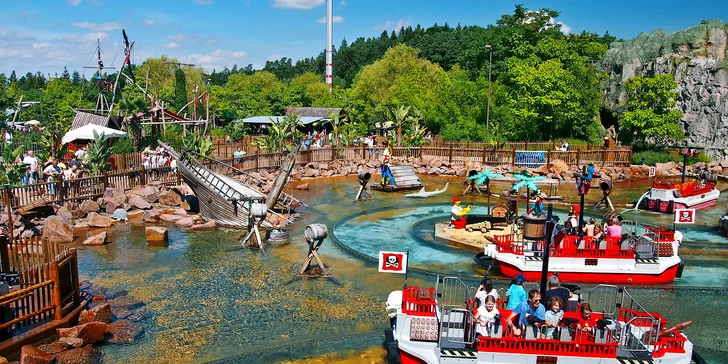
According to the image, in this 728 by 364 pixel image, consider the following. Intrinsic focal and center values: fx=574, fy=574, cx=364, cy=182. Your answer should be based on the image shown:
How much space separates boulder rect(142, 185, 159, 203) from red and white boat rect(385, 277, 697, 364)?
17.9 m

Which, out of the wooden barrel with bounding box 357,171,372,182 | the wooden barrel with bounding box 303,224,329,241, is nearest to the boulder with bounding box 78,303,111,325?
the wooden barrel with bounding box 303,224,329,241

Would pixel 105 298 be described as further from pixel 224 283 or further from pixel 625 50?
pixel 625 50

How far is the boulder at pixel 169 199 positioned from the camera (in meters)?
26.1

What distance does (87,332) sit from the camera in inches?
481

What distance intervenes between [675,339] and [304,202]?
20.1m

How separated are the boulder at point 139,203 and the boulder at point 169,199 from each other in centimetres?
85

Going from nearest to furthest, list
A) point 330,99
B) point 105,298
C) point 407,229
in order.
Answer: point 105,298, point 407,229, point 330,99

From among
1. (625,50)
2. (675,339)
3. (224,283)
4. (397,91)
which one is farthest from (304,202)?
(625,50)

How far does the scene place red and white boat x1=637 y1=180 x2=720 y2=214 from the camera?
25.9 m

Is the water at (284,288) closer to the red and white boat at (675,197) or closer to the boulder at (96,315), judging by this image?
the boulder at (96,315)

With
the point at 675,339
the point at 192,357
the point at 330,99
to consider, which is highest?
the point at 330,99

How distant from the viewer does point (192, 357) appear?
39.5ft

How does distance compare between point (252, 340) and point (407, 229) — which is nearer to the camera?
point (252, 340)

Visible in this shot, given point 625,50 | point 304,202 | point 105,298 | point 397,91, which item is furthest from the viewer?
point 397,91
